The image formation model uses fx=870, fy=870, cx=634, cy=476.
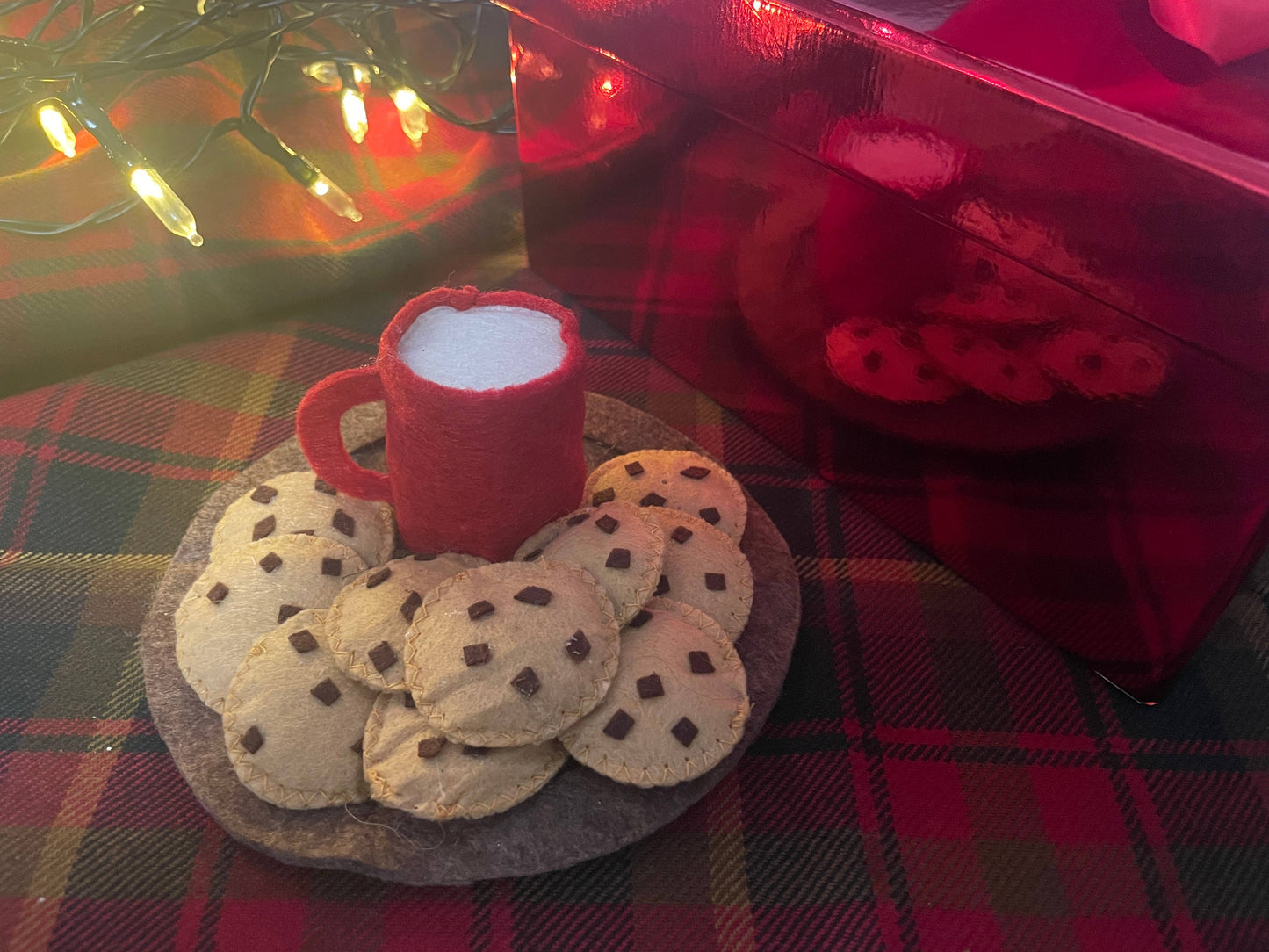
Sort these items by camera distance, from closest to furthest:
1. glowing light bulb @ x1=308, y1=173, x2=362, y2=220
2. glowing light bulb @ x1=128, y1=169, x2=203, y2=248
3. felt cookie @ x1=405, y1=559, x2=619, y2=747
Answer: felt cookie @ x1=405, y1=559, x2=619, y2=747, glowing light bulb @ x1=128, y1=169, x2=203, y2=248, glowing light bulb @ x1=308, y1=173, x2=362, y2=220

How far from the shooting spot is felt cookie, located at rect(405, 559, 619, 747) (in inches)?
14.3

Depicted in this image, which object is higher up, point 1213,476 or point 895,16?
point 895,16

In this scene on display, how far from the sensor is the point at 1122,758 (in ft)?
1.57

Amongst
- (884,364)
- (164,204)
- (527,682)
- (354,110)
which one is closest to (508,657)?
(527,682)

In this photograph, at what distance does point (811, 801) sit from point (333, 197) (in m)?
0.61

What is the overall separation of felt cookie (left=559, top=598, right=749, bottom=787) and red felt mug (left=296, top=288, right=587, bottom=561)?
0.09 meters

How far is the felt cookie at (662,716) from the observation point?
38 cm

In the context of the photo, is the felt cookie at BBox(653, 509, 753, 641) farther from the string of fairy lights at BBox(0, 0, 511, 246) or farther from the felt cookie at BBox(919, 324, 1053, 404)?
the string of fairy lights at BBox(0, 0, 511, 246)

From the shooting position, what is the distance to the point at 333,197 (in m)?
0.74

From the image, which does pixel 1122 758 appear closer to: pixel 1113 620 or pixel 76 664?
pixel 1113 620

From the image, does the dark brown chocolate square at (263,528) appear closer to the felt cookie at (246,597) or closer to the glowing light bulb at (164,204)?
the felt cookie at (246,597)

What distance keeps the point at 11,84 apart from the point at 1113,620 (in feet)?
2.92

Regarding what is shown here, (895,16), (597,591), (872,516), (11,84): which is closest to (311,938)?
(597,591)

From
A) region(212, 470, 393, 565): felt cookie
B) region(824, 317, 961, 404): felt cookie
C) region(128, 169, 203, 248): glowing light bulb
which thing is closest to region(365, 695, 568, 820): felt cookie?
region(212, 470, 393, 565): felt cookie
